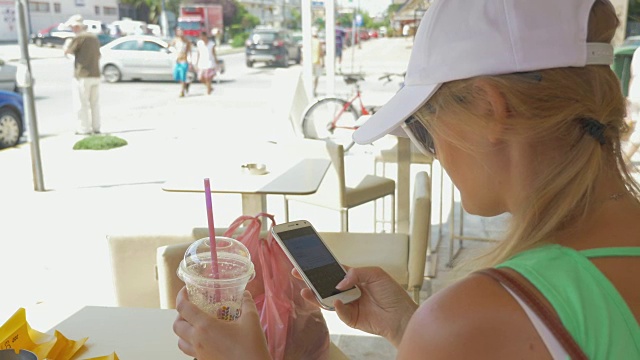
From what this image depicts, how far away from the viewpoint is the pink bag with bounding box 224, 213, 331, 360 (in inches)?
69.2

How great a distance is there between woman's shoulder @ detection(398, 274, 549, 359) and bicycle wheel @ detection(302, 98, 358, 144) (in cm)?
791

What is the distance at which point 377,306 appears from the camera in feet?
4.13

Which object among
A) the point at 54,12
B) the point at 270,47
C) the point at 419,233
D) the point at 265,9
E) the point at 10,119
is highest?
the point at 265,9

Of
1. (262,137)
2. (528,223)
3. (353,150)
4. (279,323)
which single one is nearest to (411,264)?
(279,323)

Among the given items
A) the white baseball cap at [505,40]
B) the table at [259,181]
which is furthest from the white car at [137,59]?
the white baseball cap at [505,40]

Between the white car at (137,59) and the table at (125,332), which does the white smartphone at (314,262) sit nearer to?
the table at (125,332)

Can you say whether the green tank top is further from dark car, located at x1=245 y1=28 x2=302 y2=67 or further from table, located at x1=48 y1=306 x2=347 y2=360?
dark car, located at x1=245 y1=28 x2=302 y2=67

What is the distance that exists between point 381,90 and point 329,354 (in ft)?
46.3

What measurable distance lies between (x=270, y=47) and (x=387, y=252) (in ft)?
66.6

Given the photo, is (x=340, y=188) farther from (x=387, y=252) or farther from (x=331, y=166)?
(x=387, y=252)

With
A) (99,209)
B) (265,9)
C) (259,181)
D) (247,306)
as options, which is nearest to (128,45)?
(99,209)

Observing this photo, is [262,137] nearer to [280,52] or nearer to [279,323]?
[279,323]

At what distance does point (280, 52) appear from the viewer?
74.3 feet

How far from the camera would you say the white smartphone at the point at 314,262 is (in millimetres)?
1282
